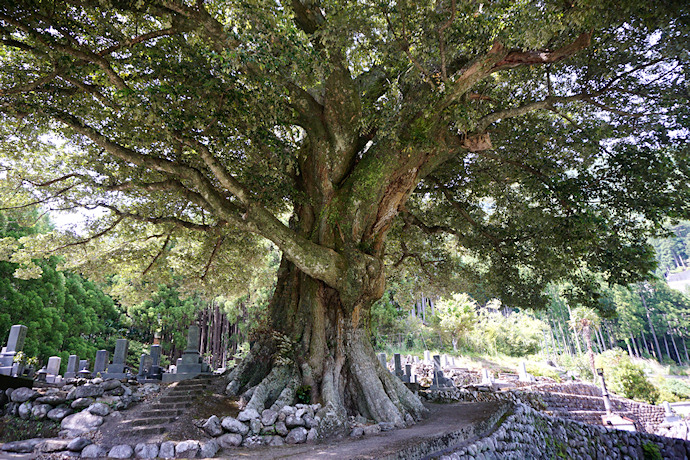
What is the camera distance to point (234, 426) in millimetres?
5883

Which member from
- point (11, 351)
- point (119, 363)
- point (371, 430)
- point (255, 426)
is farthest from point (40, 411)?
point (119, 363)

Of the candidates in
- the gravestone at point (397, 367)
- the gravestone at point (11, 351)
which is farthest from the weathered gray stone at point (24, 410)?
the gravestone at point (397, 367)

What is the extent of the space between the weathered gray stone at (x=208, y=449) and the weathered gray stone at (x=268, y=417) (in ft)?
3.12

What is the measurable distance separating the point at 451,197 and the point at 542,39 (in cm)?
593

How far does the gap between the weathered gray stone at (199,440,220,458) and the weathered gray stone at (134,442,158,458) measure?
60 cm

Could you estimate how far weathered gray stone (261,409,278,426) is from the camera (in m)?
6.18

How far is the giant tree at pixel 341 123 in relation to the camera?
6227 millimetres

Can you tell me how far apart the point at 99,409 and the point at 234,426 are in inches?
103

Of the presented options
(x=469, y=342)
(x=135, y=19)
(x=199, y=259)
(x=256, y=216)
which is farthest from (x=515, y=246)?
(x=469, y=342)

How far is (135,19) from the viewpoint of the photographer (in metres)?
6.70

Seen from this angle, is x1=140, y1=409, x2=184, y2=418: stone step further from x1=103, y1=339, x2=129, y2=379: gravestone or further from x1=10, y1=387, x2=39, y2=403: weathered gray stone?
x1=103, y1=339, x2=129, y2=379: gravestone

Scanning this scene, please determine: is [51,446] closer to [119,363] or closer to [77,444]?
[77,444]

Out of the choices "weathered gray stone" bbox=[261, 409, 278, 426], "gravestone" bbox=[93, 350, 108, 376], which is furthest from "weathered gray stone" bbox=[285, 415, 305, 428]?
"gravestone" bbox=[93, 350, 108, 376]

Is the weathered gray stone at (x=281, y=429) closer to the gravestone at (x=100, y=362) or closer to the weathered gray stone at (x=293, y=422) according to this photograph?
the weathered gray stone at (x=293, y=422)
